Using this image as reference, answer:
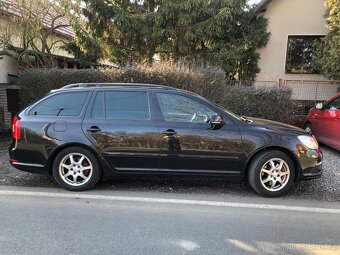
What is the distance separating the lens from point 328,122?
8.52m

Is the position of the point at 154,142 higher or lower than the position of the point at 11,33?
lower

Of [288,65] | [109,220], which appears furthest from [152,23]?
[109,220]

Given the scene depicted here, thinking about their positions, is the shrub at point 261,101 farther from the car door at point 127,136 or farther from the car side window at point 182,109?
the car door at point 127,136

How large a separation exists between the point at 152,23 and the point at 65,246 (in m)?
9.73

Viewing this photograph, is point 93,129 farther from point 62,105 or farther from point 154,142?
point 154,142

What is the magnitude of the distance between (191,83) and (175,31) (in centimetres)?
368

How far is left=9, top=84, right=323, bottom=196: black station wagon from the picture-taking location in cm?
540

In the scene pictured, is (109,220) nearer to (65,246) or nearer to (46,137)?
(65,246)

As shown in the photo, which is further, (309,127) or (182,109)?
(309,127)

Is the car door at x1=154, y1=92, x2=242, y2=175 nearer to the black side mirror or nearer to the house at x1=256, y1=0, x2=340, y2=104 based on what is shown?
the black side mirror

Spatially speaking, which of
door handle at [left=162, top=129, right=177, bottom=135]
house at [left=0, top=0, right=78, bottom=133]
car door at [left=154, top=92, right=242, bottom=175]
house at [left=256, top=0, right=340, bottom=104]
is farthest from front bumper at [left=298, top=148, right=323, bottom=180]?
house at [left=256, top=0, right=340, bottom=104]

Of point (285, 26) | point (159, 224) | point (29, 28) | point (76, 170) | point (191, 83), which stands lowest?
point (159, 224)

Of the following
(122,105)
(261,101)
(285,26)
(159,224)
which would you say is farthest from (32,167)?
(285,26)

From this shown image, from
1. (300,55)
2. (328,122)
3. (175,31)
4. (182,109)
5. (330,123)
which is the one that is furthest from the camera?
(300,55)
